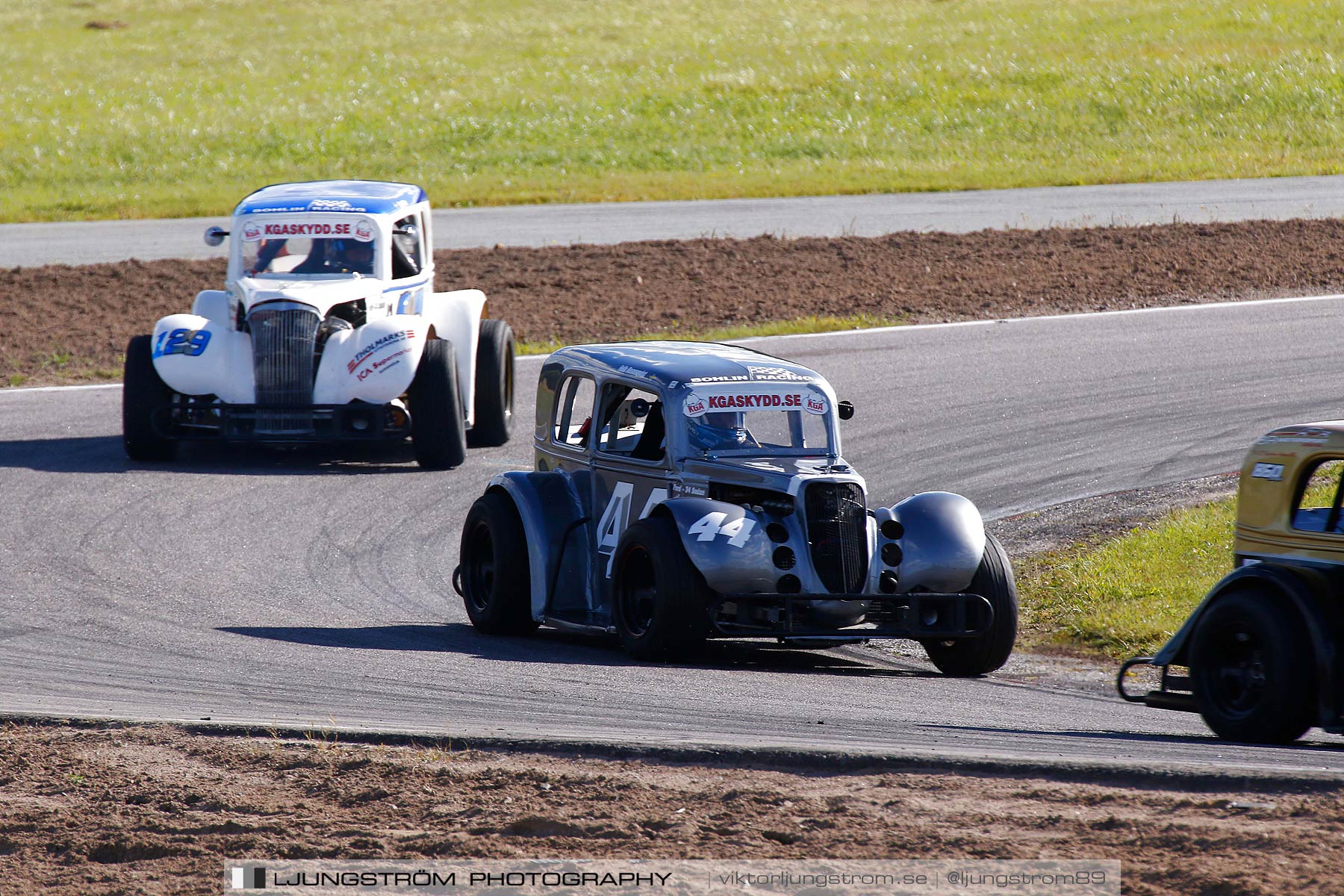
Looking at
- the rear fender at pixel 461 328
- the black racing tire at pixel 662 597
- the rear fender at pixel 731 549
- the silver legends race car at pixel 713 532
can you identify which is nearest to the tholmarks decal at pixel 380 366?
the rear fender at pixel 461 328

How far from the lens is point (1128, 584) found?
1038 cm

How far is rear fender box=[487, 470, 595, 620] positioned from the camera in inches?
372

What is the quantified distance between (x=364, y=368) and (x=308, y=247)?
1721 millimetres

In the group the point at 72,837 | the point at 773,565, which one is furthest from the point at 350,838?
the point at 773,565

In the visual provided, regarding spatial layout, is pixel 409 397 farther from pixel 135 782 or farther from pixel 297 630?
pixel 135 782

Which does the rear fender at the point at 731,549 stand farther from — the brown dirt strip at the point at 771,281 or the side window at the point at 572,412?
the brown dirt strip at the point at 771,281

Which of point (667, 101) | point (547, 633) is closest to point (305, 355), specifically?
point (547, 633)

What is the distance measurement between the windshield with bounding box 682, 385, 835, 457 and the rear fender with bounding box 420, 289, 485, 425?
6290mm

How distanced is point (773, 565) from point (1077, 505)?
203 inches

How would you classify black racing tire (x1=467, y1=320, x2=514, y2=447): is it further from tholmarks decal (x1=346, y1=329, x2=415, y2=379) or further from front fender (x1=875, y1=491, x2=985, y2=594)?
front fender (x1=875, y1=491, x2=985, y2=594)

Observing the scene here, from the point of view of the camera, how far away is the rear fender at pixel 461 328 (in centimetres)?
1538

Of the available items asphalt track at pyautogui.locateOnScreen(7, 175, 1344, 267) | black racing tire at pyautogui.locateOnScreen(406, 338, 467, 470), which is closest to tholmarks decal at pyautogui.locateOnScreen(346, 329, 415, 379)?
black racing tire at pyautogui.locateOnScreen(406, 338, 467, 470)

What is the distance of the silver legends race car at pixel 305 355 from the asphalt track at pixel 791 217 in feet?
35.5

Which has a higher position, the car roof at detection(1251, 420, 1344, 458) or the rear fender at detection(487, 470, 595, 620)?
the car roof at detection(1251, 420, 1344, 458)
